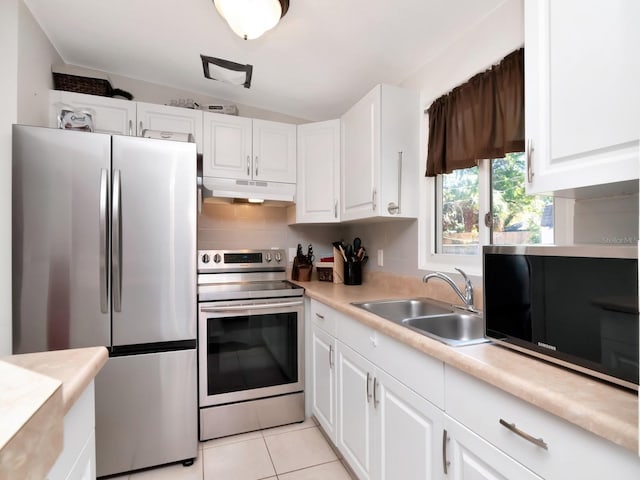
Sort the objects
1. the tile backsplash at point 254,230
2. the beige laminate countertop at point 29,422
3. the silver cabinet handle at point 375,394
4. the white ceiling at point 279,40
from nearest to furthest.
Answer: the beige laminate countertop at point 29,422 < the silver cabinet handle at point 375,394 < the white ceiling at point 279,40 < the tile backsplash at point 254,230

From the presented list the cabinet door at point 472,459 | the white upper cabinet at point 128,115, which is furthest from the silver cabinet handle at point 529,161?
the white upper cabinet at point 128,115

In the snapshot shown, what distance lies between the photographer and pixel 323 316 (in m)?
1.95

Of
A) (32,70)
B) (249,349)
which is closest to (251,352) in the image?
(249,349)

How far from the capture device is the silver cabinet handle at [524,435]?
71 cm

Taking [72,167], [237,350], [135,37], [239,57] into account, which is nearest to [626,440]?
[237,350]

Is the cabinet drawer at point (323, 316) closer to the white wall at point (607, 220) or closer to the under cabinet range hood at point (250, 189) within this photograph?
the under cabinet range hood at point (250, 189)

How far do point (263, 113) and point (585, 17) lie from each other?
2.32 m

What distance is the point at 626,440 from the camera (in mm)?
560

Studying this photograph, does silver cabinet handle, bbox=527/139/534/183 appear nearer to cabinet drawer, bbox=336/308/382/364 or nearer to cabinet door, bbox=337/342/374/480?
cabinet drawer, bbox=336/308/382/364

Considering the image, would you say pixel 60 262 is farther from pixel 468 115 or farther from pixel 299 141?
pixel 468 115

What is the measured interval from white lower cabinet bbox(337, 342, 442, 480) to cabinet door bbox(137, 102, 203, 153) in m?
1.80

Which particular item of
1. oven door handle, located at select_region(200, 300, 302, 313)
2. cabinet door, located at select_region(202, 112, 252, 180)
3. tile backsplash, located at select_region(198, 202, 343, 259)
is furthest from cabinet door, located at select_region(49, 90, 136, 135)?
oven door handle, located at select_region(200, 300, 302, 313)

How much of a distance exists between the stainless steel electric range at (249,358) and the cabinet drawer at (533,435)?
4.31 ft

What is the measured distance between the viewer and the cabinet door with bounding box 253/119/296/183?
2.45 meters
